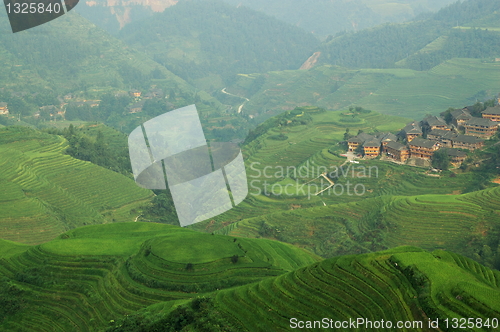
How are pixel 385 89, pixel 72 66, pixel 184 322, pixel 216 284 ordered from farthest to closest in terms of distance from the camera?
pixel 72 66 → pixel 385 89 → pixel 216 284 → pixel 184 322

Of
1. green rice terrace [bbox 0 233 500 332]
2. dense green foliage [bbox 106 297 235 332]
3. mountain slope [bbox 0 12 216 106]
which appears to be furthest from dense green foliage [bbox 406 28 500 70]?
dense green foliage [bbox 106 297 235 332]

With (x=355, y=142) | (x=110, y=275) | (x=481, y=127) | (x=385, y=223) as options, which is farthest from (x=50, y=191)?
(x=481, y=127)

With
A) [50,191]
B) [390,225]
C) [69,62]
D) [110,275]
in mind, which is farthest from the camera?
[69,62]

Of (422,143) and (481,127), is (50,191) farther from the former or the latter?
(481,127)

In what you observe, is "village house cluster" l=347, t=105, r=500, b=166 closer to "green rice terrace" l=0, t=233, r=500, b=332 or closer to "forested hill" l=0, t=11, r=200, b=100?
"green rice terrace" l=0, t=233, r=500, b=332

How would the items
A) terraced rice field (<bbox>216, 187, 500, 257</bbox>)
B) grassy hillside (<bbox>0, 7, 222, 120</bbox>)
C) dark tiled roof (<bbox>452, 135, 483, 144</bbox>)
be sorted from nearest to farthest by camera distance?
terraced rice field (<bbox>216, 187, 500, 257</bbox>)
dark tiled roof (<bbox>452, 135, 483, 144</bbox>)
grassy hillside (<bbox>0, 7, 222, 120</bbox>)

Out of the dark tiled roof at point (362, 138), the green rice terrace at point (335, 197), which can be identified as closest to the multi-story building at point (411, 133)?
the dark tiled roof at point (362, 138)
